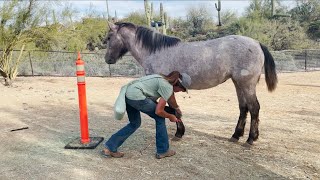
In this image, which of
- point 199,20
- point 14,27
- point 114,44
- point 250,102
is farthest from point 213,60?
point 199,20

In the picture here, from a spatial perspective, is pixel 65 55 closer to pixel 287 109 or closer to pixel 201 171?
pixel 287 109

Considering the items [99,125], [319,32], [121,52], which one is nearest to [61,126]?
[99,125]

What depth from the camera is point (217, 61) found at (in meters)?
4.39

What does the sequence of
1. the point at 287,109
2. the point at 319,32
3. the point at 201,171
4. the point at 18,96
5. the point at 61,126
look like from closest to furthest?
the point at 201,171 → the point at 61,126 → the point at 287,109 → the point at 18,96 → the point at 319,32

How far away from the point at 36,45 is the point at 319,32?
20.3 m

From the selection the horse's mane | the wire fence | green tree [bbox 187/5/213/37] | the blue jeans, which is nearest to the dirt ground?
the blue jeans

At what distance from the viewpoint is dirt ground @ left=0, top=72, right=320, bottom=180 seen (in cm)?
353

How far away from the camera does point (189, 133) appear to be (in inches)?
199

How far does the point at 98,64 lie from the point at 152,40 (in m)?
12.4

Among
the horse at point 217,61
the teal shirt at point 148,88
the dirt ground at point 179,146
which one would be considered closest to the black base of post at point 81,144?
the dirt ground at point 179,146

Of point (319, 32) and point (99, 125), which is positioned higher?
point (319, 32)

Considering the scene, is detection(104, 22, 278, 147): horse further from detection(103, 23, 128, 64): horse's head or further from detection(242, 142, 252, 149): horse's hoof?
detection(103, 23, 128, 64): horse's head

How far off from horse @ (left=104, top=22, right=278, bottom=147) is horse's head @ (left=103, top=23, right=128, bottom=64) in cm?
28

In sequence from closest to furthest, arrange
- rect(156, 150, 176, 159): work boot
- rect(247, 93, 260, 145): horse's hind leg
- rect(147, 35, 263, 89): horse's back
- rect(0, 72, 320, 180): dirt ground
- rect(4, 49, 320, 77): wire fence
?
rect(0, 72, 320, 180): dirt ground
rect(156, 150, 176, 159): work boot
rect(147, 35, 263, 89): horse's back
rect(247, 93, 260, 145): horse's hind leg
rect(4, 49, 320, 77): wire fence
